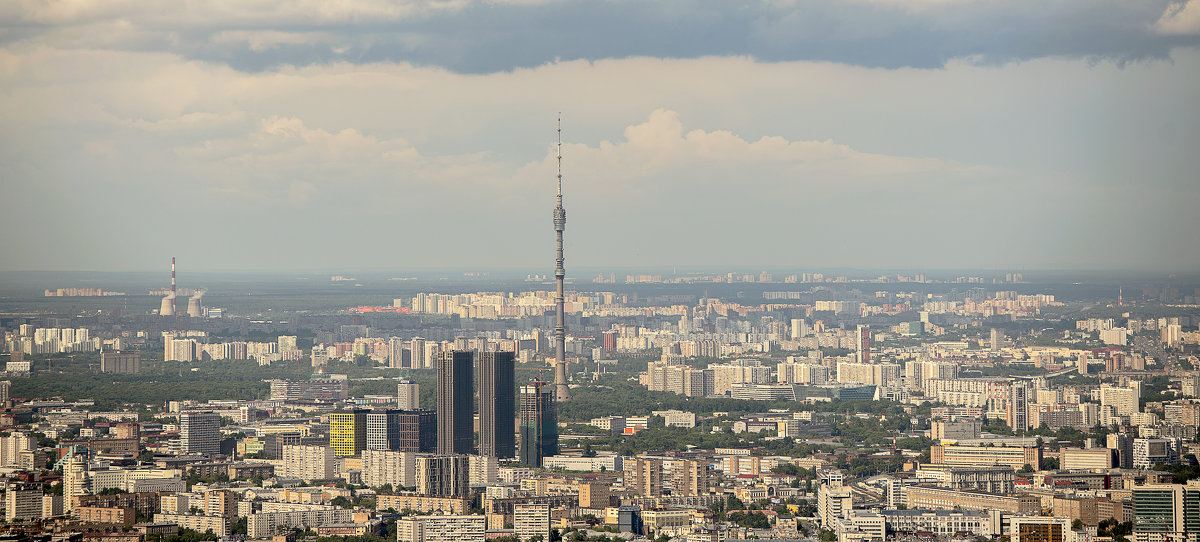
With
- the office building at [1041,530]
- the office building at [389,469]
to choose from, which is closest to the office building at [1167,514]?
the office building at [1041,530]

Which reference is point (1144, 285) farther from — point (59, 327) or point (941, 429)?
point (59, 327)

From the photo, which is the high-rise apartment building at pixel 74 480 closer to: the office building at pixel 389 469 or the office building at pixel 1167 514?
the office building at pixel 389 469

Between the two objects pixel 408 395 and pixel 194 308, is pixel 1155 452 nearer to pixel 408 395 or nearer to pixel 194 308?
pixel 408 395

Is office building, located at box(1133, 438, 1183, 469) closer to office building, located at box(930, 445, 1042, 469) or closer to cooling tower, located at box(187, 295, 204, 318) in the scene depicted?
office building, located at box(930, 445, 1042, 469)

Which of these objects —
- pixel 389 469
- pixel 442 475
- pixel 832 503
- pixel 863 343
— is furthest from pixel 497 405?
pixel 863 343

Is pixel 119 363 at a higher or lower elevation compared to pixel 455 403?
higher
